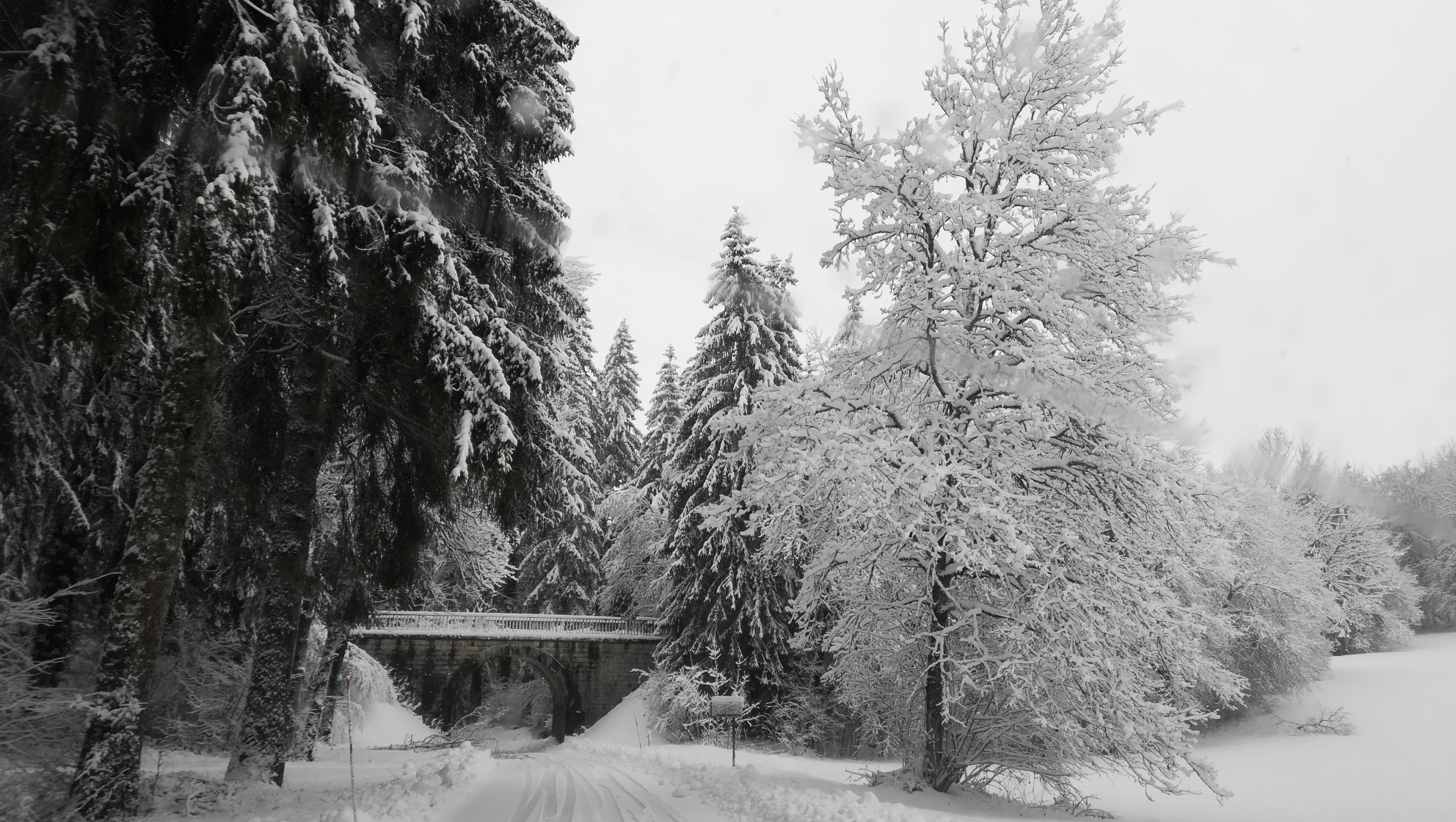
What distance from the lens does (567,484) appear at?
34.3 ft

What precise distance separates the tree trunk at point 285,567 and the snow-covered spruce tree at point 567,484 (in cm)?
248

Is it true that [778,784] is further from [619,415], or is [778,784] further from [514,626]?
[619,415]

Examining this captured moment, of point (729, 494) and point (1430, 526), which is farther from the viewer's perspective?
point (1430, 526)

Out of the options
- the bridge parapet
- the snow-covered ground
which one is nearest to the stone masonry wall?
the bridge parapet

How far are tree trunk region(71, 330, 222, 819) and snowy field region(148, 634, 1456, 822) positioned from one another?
0.67 meters

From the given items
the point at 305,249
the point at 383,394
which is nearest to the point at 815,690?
the point at 383,394

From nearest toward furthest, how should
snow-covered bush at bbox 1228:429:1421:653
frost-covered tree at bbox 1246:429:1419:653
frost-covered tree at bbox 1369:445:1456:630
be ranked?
1. snow-covered bush at bbox 1228:429:1421:653
2. frost-covered tree at bbox 1246:429:1419:653
3. frost-covered tree at bbox 1369:445:1456:630

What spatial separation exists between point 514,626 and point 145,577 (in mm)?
21328

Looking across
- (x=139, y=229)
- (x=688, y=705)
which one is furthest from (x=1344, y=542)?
(x=139, y=229)

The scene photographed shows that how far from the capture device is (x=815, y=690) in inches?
884

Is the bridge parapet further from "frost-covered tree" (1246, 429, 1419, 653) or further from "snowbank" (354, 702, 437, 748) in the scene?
"frost-covered tree" (1246, 429, 1419, 653)

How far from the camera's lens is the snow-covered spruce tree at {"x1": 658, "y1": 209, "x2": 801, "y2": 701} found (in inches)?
846

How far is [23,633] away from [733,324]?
17.4m

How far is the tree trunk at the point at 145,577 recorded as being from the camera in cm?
589
